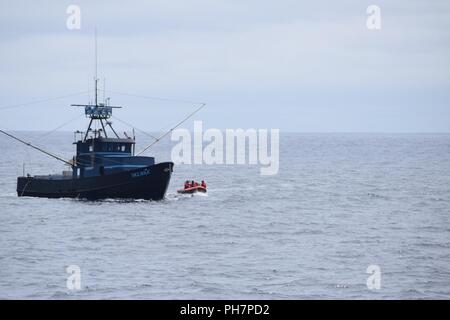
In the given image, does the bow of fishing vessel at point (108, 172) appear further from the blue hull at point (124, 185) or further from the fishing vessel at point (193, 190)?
the fishing vessel at point (193, 190)

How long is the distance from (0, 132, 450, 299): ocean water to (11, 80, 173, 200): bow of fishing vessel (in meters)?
1.10

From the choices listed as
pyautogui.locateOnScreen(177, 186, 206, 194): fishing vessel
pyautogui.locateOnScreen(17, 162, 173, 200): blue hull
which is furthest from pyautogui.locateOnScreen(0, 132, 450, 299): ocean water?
pyautogui.locateOnScreen(177, 186, 206, 194): fishing vessel

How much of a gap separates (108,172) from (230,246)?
2425 cm

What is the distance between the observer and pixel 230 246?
45.3m

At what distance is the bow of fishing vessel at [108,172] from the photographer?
214 ft

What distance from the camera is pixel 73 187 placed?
6819 cm

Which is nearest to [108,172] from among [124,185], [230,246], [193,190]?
[124,185]

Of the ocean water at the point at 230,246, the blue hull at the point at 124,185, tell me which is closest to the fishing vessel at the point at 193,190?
the ocean water at the point at 230,246

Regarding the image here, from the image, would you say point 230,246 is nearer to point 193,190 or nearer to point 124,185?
point 124,185

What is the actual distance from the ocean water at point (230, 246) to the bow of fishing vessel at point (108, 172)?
1.10 metres

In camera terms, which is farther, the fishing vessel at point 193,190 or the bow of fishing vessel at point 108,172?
the fishing vessel at point 193,190
